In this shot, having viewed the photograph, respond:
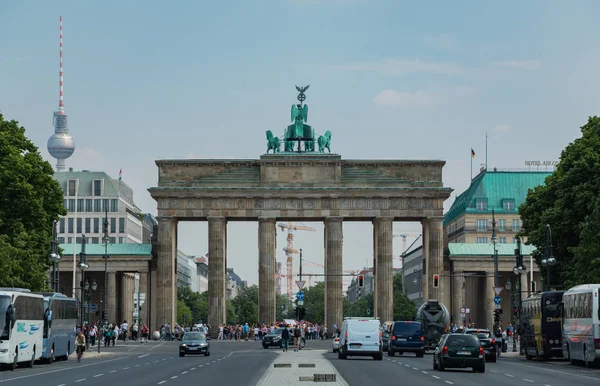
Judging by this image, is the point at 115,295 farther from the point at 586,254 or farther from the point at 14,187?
the point at 586,254

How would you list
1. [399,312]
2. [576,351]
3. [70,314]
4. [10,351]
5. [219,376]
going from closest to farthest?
[219,376] → [10,351] → [576,351] → [70,314] → [399,312]

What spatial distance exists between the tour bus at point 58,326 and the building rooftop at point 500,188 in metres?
106

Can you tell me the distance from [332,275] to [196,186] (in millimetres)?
15985

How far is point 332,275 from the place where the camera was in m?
131

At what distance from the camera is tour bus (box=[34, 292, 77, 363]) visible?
65.7 m

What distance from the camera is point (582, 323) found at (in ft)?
197

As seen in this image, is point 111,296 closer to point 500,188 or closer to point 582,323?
point 500,188

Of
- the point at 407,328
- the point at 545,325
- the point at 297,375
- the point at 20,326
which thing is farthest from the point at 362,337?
the point at 297,375

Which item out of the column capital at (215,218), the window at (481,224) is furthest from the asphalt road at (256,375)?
the window at (481,224)

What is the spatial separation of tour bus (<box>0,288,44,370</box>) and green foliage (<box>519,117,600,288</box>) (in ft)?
102

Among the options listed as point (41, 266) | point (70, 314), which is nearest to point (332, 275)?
point (41, 266)

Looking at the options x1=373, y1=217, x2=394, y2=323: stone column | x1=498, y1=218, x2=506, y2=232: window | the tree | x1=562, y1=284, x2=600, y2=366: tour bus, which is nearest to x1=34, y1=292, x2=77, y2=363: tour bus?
the tree

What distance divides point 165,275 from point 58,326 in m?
63.6

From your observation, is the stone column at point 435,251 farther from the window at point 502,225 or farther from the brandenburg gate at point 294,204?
the window at point 502,225
